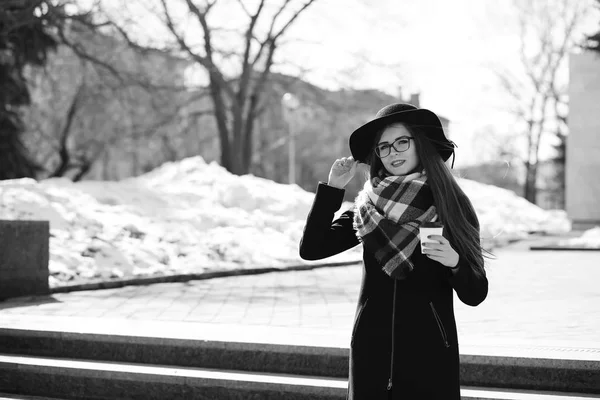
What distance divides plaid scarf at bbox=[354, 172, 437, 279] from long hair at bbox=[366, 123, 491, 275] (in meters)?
0.04

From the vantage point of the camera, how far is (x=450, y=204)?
292 centimetres

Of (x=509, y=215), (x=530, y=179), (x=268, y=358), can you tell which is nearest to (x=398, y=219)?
(x=268, y=358)

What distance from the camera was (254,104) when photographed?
25.0 meters

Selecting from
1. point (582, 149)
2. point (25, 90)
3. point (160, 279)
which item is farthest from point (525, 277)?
point (582, 149)

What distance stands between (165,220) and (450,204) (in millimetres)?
9541

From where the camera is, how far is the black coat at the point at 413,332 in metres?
2.86

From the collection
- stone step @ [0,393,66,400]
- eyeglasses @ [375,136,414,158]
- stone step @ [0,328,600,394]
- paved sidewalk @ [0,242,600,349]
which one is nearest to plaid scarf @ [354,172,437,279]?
eyeglasses @ [375,136,414,158]

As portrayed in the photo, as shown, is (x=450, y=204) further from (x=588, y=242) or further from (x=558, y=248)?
(x=588, y=242)

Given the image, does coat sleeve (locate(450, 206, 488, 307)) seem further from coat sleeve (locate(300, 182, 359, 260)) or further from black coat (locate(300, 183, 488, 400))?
coat sleeve (locate(300, 182, 359, 260))

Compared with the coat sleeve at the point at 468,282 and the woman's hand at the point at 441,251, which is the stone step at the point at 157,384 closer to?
the coat sleeve at the point at 468,282

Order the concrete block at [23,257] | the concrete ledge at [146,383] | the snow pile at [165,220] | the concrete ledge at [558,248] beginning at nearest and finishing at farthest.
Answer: the concrete ledge at [146,383]
the concrete block at [23,257]
the snow pile at [165,220]
the concrete ledge at [558,248]

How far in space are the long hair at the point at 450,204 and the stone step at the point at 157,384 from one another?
1.80 meters

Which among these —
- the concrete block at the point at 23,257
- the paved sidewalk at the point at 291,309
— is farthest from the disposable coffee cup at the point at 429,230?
the concrete block at the point at 23,257

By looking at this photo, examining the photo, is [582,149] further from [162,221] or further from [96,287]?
[96,287]
